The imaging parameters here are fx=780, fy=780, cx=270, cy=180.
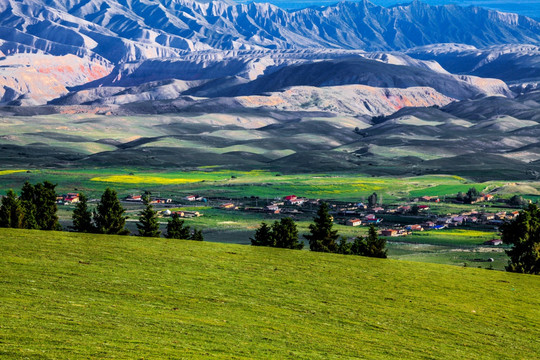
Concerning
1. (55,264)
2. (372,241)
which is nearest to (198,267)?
(55,264)

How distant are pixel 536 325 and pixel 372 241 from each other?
21.4 metres

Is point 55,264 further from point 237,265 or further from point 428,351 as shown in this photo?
point 428,351

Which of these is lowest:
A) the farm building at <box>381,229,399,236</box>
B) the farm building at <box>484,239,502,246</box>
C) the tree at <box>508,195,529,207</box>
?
the farm building at <box>484,239,502,246</box>

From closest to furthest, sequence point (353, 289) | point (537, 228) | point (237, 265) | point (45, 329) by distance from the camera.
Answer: point (45, 329) < point (353, 289) < point (237, 265) < point (537, 228)

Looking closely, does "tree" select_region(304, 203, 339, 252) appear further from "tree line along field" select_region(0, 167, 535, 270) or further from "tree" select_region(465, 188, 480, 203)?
"tree" select_region(465, 188, 480, 203)

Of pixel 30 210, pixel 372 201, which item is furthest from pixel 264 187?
pixel 30 210

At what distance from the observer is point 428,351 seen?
1153 inches

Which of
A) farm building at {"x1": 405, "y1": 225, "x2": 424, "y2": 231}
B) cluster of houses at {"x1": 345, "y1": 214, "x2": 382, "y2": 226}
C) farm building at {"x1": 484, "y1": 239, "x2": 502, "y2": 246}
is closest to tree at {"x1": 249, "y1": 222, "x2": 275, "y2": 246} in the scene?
farm building at {"x1": 484, "y1": 239, "x2": 502, "y2": 246}

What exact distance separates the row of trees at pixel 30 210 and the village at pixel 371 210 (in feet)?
190

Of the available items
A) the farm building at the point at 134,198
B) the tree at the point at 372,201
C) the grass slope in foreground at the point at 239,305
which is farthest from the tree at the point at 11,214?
the tree at the point at 372,201

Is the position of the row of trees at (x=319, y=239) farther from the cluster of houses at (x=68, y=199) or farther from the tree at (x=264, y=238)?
the cluster of houses at (x=68, y=199)

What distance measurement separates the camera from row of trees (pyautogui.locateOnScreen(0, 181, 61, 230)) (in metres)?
53.6

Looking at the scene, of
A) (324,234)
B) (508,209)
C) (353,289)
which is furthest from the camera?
(508,209)

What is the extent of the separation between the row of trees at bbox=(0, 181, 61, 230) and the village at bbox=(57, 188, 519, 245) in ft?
190
